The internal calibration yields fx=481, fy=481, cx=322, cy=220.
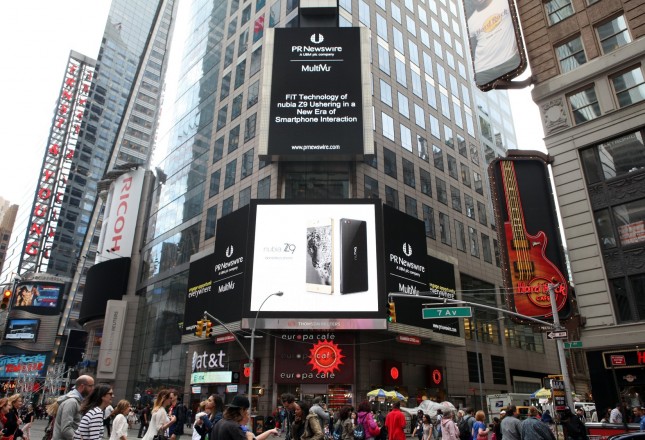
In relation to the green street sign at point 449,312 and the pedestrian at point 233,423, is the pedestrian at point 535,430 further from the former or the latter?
the green street sign at point 449,312

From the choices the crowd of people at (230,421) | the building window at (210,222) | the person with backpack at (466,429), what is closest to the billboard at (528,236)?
the crowd of people at (230,421)

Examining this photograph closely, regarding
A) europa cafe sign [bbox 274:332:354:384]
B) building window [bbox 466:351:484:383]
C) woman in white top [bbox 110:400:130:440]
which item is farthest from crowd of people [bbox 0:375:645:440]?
building window [bbox 466:351:484:383]

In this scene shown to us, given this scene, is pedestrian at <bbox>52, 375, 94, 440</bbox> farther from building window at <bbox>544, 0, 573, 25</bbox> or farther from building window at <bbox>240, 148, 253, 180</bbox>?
building window at <bbox>240, 148, 253, 180</bbox>

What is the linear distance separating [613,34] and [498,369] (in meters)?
36.8

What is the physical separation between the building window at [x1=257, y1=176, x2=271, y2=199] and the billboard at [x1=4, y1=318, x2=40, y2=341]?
7394 cm

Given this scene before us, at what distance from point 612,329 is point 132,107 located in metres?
108

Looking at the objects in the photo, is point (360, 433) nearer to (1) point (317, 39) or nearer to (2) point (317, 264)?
(2) point (317, 264)

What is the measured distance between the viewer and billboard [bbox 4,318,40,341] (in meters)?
92.1

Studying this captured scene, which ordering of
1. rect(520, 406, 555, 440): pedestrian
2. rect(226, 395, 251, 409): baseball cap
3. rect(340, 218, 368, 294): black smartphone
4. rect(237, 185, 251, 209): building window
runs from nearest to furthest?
rect(226, 395, 251, 409): baseball cap < rect(520, 406, 555, 440): pedestrian < rect(340, 218, 368, 294): black smartphone < rect(237, 185, 251, 209): building window

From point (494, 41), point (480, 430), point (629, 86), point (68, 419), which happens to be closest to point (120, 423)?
point (68, 419)

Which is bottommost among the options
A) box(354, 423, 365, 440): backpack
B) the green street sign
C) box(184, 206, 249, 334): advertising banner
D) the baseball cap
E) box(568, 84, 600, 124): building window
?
box(354, 423, 365, 440): backpack

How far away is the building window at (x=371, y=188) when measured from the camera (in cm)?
4300

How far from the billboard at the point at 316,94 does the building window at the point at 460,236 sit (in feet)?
56.2

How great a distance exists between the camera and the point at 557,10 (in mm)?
27938
